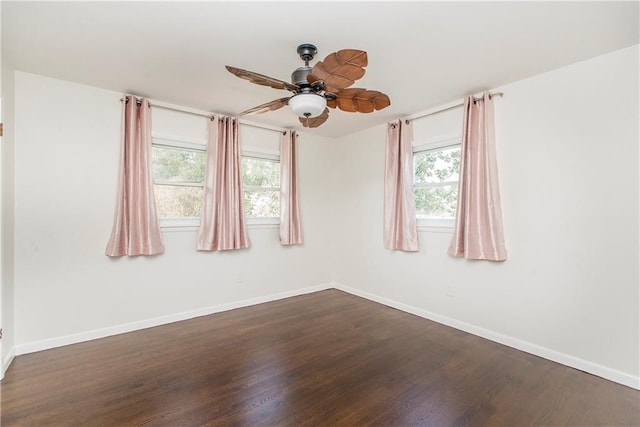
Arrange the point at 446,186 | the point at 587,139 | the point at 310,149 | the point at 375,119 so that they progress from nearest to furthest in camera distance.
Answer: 1. the point at 587,139
2. the point at 446,186
3. the point at 375,119
4. the point at 310,149


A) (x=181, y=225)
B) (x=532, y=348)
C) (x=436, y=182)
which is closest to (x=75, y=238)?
(x=181, y=225)

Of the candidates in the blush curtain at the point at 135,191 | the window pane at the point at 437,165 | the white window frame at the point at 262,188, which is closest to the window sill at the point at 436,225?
the window pane at the point at 437,165

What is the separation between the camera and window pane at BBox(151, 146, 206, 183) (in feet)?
11.3

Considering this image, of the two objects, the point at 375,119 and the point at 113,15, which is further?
the point at 375,119

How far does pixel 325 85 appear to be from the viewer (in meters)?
1.92

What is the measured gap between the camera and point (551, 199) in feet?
8.53

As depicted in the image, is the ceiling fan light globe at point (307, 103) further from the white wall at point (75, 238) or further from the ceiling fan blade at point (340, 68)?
the white wall at point (75, 238)

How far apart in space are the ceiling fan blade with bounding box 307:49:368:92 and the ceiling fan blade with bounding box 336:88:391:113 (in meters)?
0.13

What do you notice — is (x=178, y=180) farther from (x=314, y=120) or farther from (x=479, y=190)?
(x=479, y=190)

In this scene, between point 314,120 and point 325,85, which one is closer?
point 325,85

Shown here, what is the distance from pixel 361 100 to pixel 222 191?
7.37ft

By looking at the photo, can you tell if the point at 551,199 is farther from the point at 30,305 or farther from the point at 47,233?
the point at 30,305

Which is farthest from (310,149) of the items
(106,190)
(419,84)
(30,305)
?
(30,305)

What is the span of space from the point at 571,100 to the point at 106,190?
177 inches
